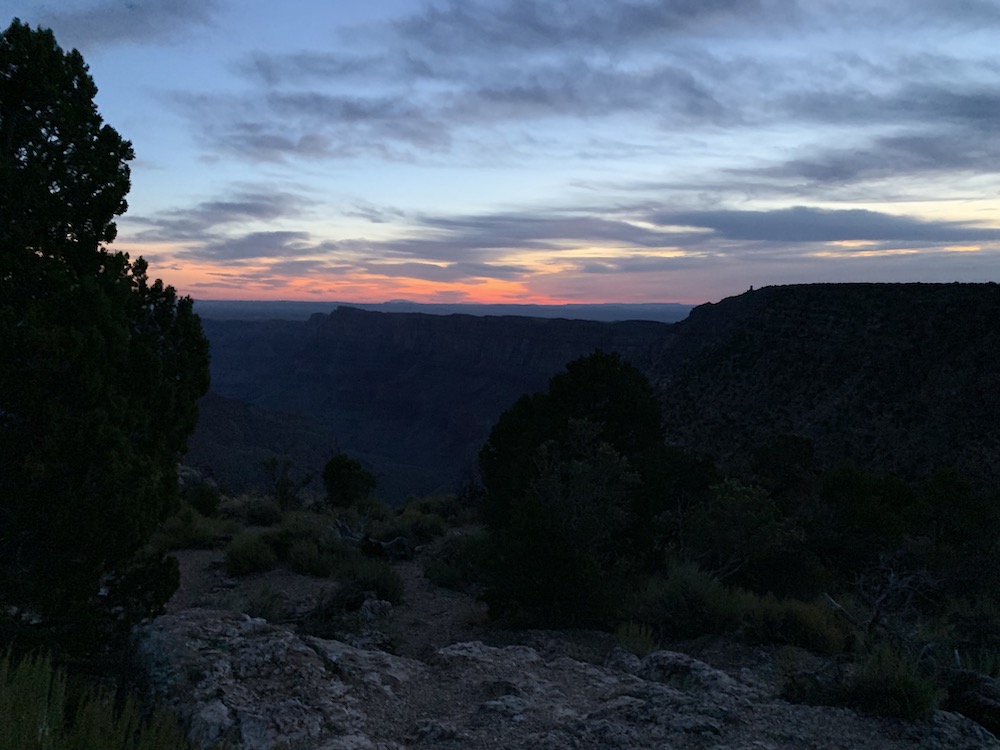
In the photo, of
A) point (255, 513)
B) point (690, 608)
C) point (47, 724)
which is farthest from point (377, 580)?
point (255, 513)

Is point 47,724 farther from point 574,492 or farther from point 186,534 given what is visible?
point 186,534

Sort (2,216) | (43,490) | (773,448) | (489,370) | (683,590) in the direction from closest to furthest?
(43,490) < (2,216) < (683,590) < (773,448) < (489,370)

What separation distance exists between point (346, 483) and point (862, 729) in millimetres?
21829

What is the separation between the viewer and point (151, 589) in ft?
21.3

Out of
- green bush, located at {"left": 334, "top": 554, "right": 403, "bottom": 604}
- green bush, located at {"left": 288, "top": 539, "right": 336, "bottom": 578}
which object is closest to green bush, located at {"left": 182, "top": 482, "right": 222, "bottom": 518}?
green bush, located at {"left": 288, "top": 539, "right": 336, "bottom": 578}

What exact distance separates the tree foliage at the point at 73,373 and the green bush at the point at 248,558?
23.4 ft

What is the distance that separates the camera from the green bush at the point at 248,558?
44.1ft

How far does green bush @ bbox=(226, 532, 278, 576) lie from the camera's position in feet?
44.1

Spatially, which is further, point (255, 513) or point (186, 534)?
point (255, 513)

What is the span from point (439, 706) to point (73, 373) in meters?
3.87

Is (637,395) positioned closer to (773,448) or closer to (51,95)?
(773,448)

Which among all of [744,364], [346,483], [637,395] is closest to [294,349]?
[744,364]

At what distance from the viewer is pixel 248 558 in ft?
44.4

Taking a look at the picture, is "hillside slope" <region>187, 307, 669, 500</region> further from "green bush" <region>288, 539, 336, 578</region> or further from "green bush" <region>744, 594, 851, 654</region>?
"green bush" <region>744, 594, 851, 654</region>
